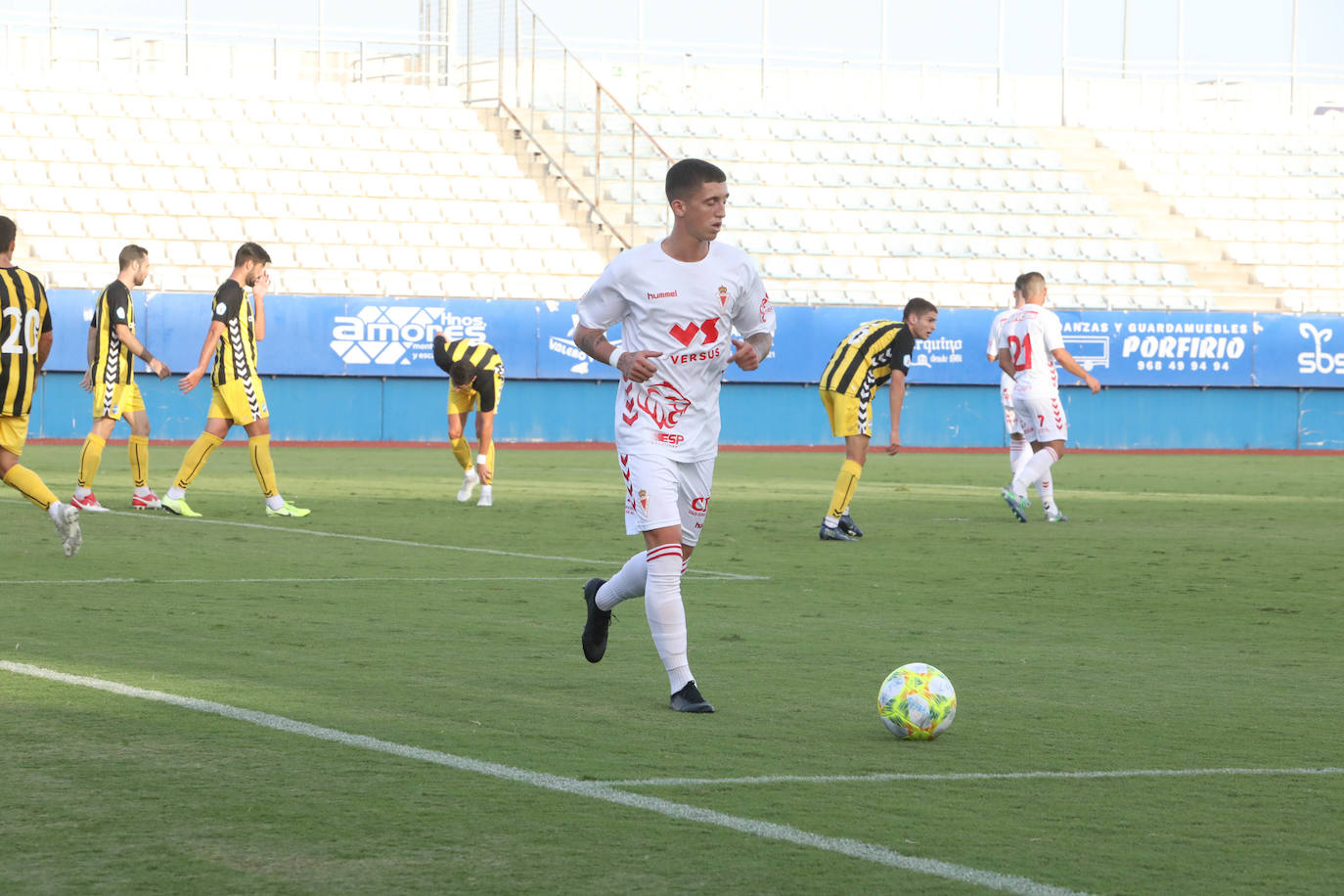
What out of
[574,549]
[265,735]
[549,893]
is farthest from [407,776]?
[574,549]

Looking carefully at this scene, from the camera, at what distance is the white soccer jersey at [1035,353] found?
53.7 feet

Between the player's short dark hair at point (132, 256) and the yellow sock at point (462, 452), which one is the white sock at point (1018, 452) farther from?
the player's short dark hair at point (132, 256)

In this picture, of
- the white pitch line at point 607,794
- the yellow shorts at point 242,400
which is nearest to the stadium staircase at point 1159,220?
the yellow shorts at point 242,400

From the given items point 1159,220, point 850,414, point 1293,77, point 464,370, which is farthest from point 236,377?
point 1293,77

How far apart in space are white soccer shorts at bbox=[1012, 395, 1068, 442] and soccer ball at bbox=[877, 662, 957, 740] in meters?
10.3

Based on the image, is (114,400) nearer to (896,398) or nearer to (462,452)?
(462,452)

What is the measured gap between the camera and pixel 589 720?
248 inches

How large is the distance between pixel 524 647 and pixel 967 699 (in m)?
2.09

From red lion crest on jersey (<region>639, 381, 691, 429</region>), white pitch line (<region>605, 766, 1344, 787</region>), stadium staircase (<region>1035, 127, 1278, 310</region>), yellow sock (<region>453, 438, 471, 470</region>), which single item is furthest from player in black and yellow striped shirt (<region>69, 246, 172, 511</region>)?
stadium staircase (<region>1035, 127, 1278, 310</region>)

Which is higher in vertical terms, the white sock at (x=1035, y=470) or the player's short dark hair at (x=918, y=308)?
the player's short dark hair at (x=918, y=308)

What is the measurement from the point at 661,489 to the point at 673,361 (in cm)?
46

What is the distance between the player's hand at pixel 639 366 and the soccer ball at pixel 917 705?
135 centimetres

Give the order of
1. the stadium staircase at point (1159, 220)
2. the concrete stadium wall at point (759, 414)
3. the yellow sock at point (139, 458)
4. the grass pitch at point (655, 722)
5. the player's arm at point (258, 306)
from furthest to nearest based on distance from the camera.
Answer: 1. the stadium staircase at point (1159, 220)
2. the concrete stadium wall at point (759, 414)
3. the yellow sock at point (139, 458)
4. the player's arm at point (258, 306)
5. the grass pitch at point (655, 722)

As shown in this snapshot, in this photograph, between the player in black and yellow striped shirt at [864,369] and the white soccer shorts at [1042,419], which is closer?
the player in black and yellow striped shirt at [864,369]
